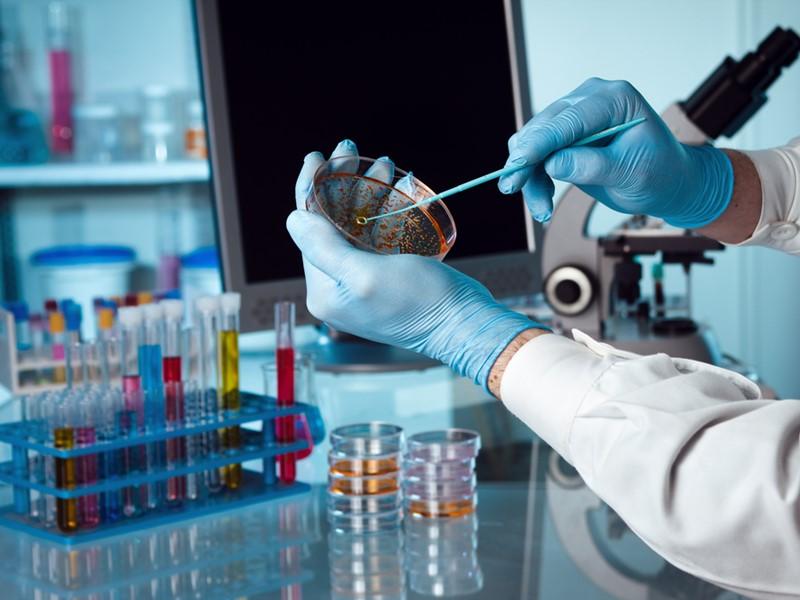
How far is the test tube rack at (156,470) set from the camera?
122 centimetres

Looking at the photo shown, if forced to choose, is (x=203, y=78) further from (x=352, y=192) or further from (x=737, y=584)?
(x=737, y=584)

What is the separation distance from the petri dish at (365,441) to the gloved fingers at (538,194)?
34 cm

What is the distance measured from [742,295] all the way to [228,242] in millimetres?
2287

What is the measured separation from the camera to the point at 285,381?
1.44 metres

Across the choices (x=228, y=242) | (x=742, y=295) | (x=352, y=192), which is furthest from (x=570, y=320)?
(x=742, y=295)

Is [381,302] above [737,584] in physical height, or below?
above

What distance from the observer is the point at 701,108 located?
1.97 meters

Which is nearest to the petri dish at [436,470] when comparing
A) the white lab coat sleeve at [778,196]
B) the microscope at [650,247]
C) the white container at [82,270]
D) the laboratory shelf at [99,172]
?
the white lab coat sleeve at [778,196]

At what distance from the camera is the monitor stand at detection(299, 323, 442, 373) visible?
6.69ft

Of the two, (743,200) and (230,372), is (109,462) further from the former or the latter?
(743,200)

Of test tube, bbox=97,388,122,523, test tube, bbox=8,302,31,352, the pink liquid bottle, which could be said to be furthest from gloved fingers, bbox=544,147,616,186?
the pink liquid bottle

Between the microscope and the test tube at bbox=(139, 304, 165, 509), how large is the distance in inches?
33.5

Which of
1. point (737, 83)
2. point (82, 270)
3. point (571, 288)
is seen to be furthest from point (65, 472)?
point (82, 270)

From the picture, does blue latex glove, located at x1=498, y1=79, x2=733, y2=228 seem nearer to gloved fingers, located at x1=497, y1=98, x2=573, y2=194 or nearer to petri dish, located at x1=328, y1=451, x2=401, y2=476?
gloved fingers, located at x1=497, y1=98, x2=573, y2=194
